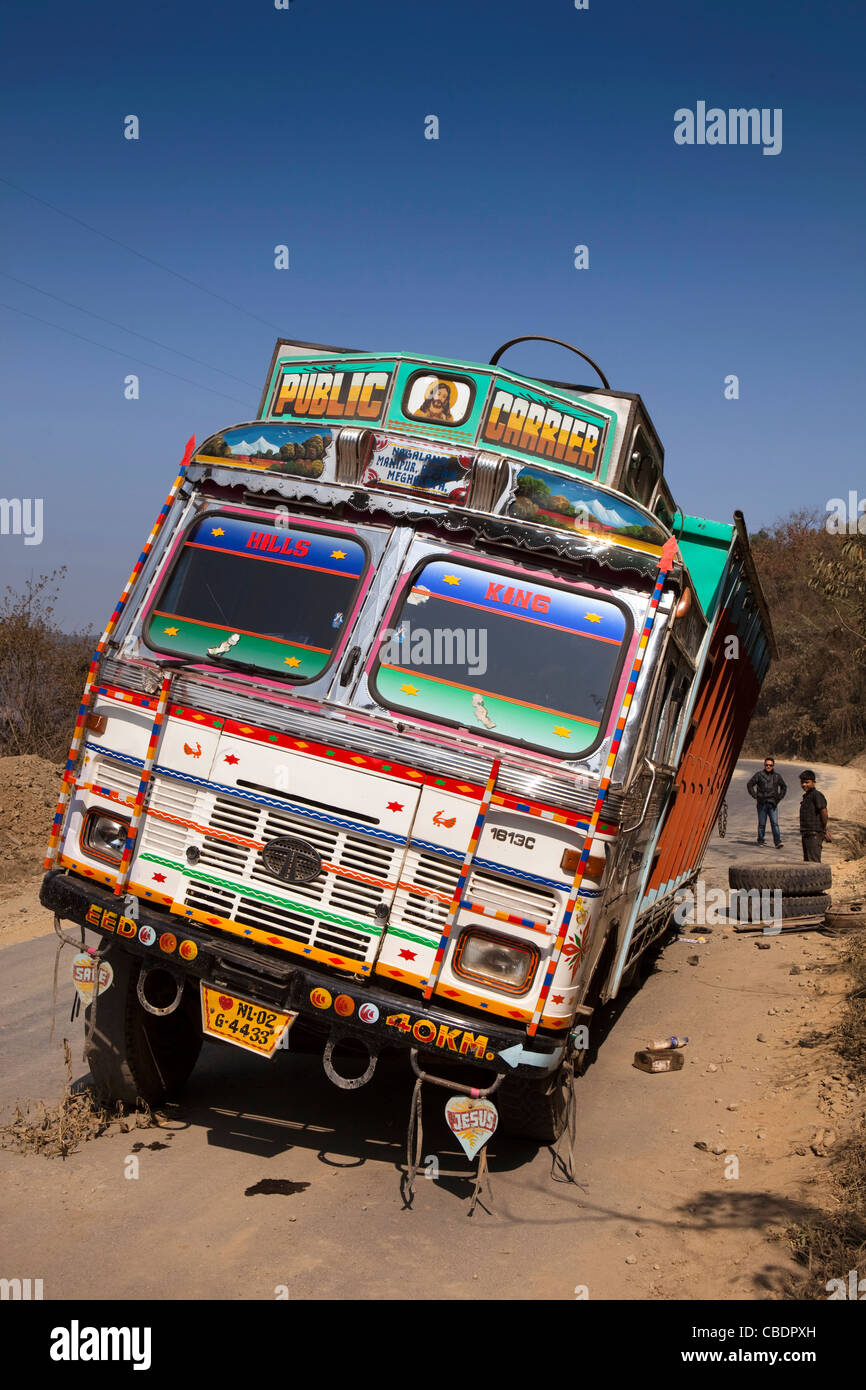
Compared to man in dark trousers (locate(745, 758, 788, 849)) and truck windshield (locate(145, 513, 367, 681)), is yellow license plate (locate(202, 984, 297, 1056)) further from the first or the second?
man in dark trousers (locate(745, 758, 788, 849))

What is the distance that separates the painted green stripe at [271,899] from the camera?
15.2ft

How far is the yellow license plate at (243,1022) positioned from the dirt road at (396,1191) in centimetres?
71

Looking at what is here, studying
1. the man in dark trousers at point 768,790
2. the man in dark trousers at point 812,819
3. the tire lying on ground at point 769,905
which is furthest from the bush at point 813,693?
the tire lying on ground at point 769,905

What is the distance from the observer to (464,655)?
5066 mm

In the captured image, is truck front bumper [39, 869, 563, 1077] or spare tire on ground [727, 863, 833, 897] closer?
truck front bumper [39, 869, 563, 1077]

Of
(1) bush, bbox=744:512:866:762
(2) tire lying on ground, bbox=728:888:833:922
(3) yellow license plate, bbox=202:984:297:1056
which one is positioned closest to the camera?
(3) yellow license plate, bbox=202:984:297:1056

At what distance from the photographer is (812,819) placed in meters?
15.2

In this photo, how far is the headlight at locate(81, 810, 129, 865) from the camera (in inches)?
200

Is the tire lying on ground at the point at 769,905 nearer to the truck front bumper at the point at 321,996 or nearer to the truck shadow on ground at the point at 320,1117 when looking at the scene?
the truck shadow on ground at the point at 320,1117

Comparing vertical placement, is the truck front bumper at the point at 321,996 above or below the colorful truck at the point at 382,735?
below

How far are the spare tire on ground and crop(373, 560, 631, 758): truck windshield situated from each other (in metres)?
7.48

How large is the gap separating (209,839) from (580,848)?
65.9 inches

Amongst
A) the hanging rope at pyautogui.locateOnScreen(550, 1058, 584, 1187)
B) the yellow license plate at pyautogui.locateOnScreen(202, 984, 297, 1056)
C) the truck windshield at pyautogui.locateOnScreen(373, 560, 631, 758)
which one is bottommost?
the hanging rope at pyautogui.locateOnScreen(550, 1058, 584, 1187)

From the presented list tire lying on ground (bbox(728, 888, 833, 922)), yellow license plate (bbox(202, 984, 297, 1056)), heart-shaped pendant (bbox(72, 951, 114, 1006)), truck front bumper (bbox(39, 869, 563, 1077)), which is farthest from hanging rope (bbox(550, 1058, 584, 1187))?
tire lying on ground (bbox(728, 888, 833, 922))
